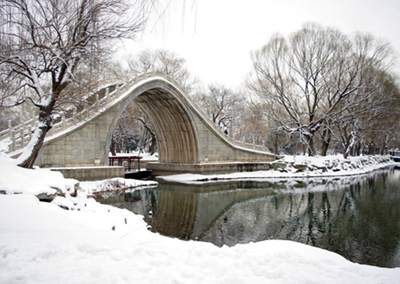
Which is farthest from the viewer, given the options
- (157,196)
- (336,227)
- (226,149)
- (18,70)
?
(226,149)

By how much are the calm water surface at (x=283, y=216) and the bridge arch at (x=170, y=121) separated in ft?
27.6

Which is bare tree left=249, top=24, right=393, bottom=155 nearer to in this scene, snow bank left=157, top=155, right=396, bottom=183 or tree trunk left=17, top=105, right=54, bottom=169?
snow bank left=157, top=155, right=396, bottom=183

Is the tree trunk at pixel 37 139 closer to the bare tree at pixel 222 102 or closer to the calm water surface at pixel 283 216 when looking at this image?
the calm water surface at pixel 283 216

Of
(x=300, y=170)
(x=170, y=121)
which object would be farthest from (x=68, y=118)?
(x=300, y=170)

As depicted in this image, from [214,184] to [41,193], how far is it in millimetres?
16291

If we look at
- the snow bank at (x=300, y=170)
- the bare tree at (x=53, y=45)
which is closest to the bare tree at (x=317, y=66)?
the snow bank at (x=300, y=170)

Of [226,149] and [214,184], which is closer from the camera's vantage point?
[214,184]

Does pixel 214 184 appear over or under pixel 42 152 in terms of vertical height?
under

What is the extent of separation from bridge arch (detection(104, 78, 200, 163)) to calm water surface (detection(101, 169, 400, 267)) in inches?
331

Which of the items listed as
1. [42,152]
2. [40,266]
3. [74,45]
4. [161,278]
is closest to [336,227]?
[161,278]

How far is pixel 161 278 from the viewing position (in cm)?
394

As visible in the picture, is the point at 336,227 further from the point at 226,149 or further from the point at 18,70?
the point at 226,149

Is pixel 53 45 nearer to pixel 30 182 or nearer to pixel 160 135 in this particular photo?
pixel 30 182

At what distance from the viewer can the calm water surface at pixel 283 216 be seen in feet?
32.3
